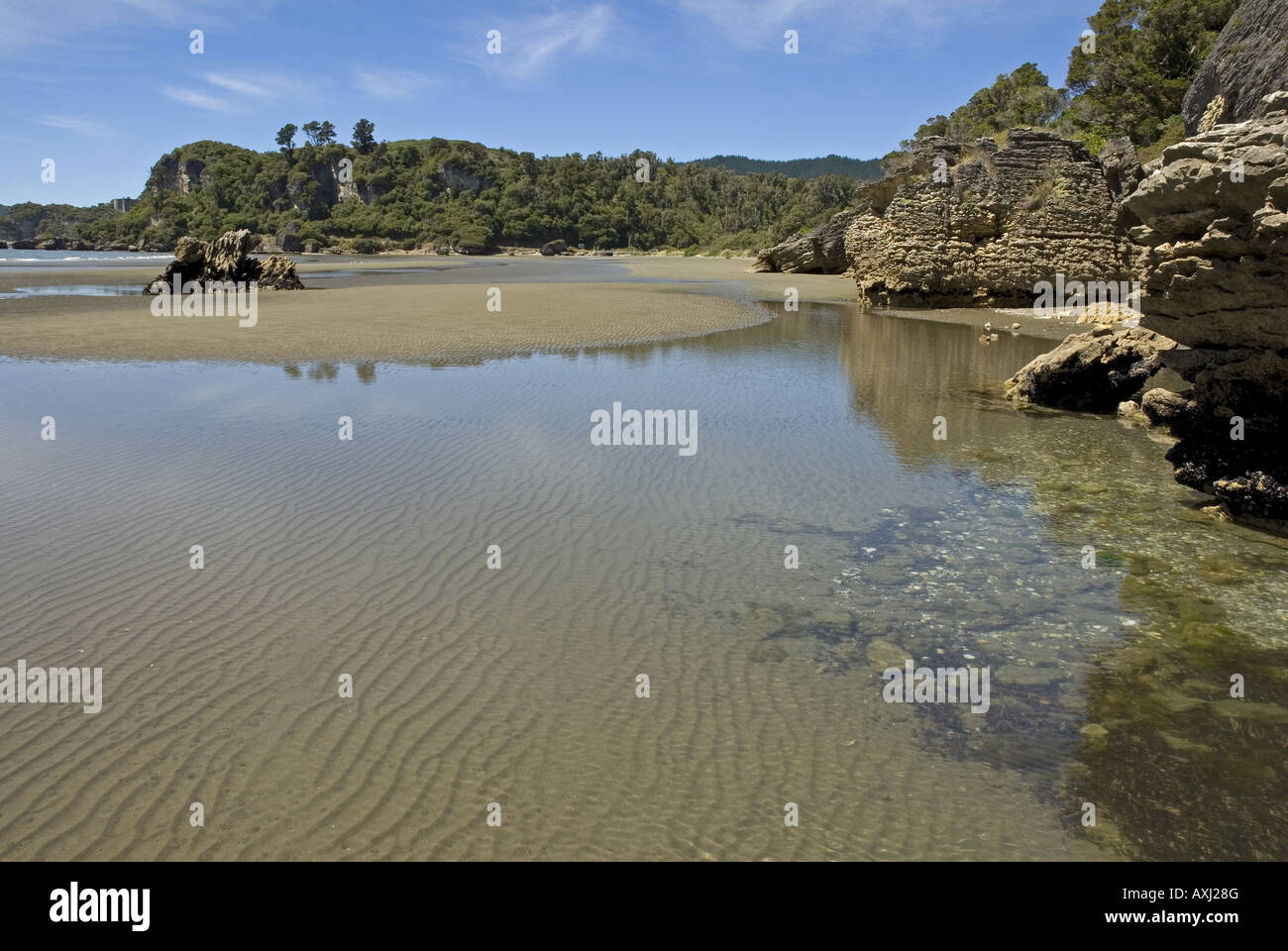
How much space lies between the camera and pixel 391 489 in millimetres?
9602

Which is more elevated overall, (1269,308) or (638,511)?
(1269,308)

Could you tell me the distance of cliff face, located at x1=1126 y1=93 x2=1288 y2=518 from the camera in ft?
26.2

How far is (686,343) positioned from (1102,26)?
3391cm

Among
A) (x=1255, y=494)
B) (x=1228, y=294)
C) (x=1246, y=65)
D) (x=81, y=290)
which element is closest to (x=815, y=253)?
(x=81, y=290)

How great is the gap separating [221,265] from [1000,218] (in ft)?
90.9

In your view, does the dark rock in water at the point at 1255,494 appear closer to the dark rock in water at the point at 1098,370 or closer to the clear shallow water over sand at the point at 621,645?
the clear shallow water over sand at the point at 621,645

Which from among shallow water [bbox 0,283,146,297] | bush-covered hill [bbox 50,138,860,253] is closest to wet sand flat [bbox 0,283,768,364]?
shallow water [bbox 0,283,146,297]

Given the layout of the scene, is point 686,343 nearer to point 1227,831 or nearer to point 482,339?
point 482,339

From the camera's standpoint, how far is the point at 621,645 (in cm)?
629

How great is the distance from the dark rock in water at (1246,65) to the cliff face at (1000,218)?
11.5 metres

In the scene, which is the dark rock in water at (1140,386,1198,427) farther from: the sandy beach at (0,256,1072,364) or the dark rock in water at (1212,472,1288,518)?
the sandy beach at (0,256,1072,364)

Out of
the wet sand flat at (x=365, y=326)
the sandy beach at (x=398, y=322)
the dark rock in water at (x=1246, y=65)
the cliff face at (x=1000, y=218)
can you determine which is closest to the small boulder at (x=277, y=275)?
the sandy beach at (x=398, y=322)

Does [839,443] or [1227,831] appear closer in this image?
[1227,831]

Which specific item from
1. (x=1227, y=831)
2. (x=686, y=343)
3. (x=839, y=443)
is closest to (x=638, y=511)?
(x=839, y=443)
